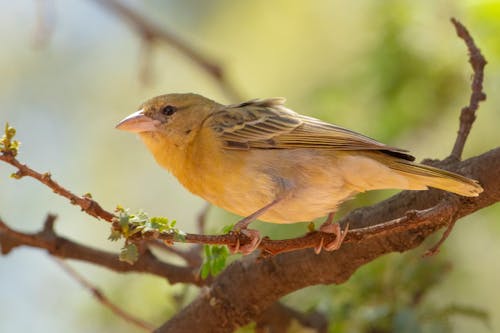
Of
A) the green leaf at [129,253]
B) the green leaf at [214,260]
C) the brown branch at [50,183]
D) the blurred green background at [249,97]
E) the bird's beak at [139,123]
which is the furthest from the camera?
the blurred green background at [249,97]

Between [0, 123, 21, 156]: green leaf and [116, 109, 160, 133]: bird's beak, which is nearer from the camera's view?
[0, 123, 21, 156]: green leaf

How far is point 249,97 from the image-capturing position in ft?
25.6

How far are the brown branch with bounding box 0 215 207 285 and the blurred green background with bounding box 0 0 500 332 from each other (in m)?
0.39

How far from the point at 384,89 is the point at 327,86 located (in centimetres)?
76

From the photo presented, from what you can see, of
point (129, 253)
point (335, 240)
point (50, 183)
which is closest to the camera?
point (50, 183)

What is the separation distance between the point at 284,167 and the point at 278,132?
A: 0.97 ft

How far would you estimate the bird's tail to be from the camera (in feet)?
12.2

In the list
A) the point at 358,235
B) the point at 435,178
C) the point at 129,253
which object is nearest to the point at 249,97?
the point at 435,178

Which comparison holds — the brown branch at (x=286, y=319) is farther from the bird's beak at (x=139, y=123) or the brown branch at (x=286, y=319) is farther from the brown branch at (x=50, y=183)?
the brown branch at (x=50, y=183)

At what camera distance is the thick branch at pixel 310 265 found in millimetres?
3926

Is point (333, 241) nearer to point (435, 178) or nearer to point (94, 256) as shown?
point (435, 178)

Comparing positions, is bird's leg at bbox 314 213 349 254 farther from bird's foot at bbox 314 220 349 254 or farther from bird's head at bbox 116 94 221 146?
bird's head at bbox 116 94 221 146

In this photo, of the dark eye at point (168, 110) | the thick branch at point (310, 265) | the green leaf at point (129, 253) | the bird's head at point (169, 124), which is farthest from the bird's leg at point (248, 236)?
the dark eye at point (168, 110)

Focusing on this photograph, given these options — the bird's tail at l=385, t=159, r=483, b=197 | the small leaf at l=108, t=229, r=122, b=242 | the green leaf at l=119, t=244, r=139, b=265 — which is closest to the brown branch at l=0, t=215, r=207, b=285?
the bird's tail at l=385, t=159, r=483, b=197
